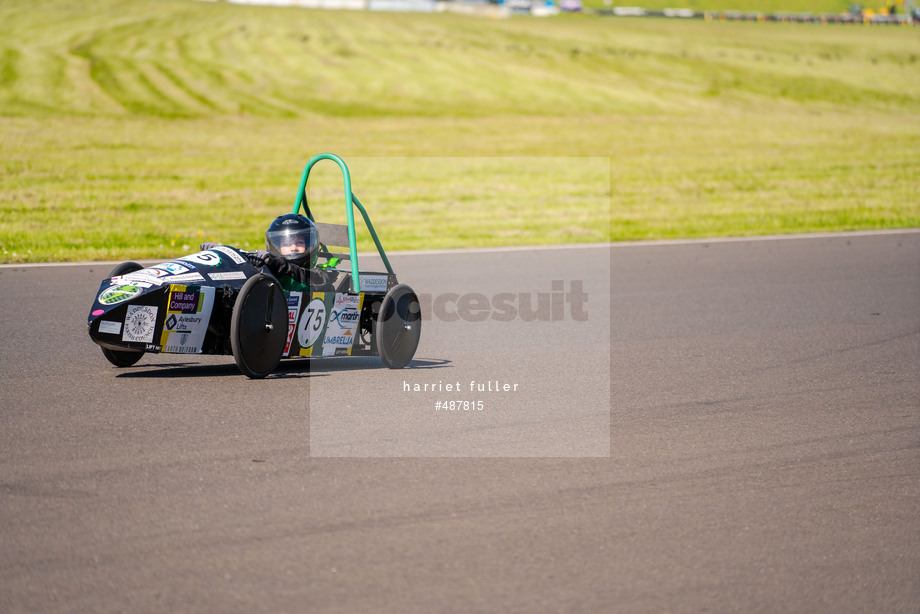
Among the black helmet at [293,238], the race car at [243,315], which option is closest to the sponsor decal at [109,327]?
the race car at [243,315]

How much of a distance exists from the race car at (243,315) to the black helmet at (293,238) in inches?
9.5

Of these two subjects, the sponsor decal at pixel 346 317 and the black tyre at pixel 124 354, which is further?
the sponsor decal at pixel 346 317

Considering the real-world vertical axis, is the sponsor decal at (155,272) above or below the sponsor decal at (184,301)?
above

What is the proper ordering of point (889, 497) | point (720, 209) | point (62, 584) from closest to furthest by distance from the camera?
point (62, 584), point (889, 497), point (720, 209)

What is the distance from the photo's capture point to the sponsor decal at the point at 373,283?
288 inches

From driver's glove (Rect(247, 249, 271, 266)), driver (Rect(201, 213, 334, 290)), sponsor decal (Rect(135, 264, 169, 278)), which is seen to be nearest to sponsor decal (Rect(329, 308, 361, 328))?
driver (Rect(201, 213, 334, 290))

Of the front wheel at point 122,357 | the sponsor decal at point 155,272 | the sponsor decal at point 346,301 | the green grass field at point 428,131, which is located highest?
the green grass field at point 428,131

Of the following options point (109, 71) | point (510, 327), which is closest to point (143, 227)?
point (510, 327)

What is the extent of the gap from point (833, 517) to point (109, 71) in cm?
3248

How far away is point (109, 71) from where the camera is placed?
3300cm

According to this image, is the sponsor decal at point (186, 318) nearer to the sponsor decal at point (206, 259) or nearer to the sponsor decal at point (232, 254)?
the sponsor decal at point (206, 259)

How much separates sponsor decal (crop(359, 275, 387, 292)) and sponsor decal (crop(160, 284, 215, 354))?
123 cm

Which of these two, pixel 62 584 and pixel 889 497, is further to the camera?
pixel 889 497

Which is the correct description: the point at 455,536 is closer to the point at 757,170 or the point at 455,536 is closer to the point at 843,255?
the point at 843,255
